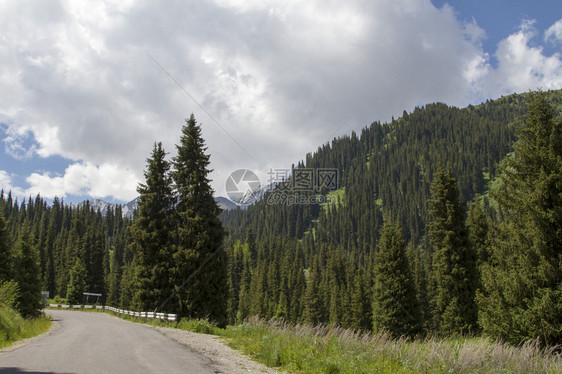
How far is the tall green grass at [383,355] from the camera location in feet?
28.8

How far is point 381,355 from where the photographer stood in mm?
9789

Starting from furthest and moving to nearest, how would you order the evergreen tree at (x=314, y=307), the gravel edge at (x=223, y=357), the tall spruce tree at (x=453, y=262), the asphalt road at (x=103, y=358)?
1. the evergreen tree at (x=314, y=307)
2. the tall spruce tree at (x=453, y=262)
3. the gravel edge at (x=223, y=357)
4. the asphalt road at (x=103, y=358)

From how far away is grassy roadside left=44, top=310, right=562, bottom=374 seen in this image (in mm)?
8789

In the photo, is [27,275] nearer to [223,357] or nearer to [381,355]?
[223,357]

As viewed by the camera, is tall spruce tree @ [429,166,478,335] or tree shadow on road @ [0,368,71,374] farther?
tall spruce tree @ [429,166,478,335]

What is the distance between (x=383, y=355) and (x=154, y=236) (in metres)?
23.3

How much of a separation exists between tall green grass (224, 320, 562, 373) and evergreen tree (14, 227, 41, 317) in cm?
3214

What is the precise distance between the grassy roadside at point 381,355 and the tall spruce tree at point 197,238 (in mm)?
12046

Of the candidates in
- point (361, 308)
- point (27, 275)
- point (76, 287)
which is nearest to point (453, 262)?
point (361, 308)

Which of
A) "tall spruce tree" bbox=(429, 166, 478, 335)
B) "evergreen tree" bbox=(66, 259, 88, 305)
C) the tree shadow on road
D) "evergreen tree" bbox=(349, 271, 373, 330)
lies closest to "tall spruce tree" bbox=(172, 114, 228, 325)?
the tree shadow on road

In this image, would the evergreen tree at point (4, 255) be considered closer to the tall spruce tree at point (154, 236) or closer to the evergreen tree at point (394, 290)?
the tall spruce tree at point (154, 236)

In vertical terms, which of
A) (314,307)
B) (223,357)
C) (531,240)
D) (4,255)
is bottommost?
(314,307)

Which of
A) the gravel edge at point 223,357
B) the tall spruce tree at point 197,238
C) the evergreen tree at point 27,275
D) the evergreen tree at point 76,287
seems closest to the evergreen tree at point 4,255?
the evergreen tree at point 27,275

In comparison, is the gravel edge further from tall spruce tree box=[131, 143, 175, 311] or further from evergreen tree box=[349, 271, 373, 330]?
evergreen tree box=[349, 271, 373, 330]
